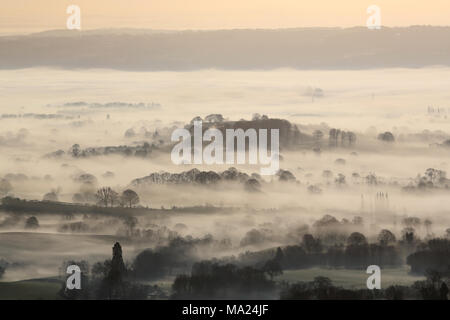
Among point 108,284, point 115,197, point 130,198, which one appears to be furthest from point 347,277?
point 115,197

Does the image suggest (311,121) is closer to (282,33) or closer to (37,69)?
(282,33)

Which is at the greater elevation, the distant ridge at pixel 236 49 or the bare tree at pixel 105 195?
the distant ridge at pixel 236 49

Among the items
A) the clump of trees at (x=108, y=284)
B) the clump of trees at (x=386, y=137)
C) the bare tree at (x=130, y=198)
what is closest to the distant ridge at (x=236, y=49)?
the clump of trees at (x=386, y=137)

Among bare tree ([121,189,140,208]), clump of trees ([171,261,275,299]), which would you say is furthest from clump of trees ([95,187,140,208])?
clump of trees ([171,261,275,299])

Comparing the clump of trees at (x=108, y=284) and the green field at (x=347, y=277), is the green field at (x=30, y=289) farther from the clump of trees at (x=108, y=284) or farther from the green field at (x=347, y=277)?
the green field at (x=347, y=277)

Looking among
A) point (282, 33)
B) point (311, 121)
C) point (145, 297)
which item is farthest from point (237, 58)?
point (145, 297)
